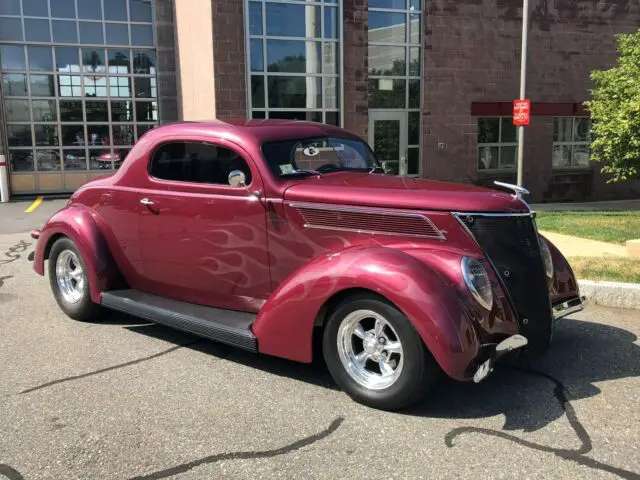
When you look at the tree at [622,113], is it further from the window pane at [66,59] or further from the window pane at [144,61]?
the window pane at [66,59]

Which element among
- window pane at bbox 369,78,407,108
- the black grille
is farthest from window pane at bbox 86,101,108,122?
the black grille

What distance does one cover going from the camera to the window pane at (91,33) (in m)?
17.5

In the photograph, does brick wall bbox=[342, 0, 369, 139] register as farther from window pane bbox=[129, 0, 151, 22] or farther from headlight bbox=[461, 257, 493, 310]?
headlight bbox=[461, 257, 493, 310]

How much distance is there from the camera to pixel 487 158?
54.1 feet

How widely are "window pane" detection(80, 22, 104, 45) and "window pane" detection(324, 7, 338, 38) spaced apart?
7.20 metres

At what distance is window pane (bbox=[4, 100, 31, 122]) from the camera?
17.1 metres

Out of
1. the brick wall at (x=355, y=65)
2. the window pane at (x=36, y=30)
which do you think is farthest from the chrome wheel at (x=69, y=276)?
the window pane at (x=36, y=30)

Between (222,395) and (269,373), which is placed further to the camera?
(269,373)

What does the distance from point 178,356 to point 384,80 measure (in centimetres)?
1228

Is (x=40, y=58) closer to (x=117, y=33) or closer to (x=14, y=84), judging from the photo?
(x=14, y=84)

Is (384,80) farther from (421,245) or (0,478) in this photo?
(0,478)

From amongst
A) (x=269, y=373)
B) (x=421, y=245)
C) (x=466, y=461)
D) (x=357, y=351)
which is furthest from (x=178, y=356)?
(x=466, y=461)

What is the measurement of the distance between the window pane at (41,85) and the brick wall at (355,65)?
8772mm

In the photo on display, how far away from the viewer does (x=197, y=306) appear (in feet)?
15.9
